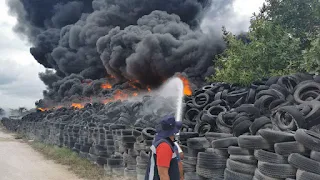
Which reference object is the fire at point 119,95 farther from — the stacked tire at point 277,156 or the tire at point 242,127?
the stacked tire at point 277,156

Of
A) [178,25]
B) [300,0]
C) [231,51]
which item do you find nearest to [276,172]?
[231,51]

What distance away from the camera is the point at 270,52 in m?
14.1

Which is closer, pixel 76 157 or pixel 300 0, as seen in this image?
pixel 76 157

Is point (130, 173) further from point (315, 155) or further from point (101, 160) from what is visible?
point (315, 155)

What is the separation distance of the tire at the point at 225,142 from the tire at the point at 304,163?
1.47 metres

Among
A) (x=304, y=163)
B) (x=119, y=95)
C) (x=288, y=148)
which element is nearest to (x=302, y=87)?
(x=288, y=148)

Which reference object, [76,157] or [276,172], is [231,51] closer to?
[76,157]

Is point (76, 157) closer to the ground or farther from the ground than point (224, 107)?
closer to the ground

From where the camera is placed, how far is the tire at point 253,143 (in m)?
5.43

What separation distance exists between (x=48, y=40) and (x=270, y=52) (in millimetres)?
42357

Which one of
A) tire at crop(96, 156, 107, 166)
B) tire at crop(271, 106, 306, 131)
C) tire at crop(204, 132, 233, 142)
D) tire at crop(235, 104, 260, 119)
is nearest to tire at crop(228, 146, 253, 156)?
tire at crop(204, 132, 233, 142)

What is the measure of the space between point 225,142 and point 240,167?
2.04 ft

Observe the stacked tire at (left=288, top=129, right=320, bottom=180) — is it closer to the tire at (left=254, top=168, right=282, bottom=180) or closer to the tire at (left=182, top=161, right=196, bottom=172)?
the tire at (left=254, top=168, right=282, bottom=180)

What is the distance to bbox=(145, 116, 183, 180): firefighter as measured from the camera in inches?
165
